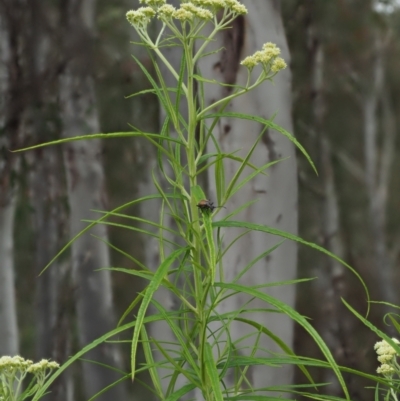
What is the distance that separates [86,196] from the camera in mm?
1834

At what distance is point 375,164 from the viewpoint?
5.59 ft

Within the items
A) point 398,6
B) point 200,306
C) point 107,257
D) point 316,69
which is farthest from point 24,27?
point 200,306

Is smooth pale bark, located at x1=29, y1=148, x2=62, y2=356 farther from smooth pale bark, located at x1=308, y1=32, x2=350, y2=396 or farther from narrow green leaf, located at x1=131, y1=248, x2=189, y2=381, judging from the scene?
narrow green leaf, located at x1=131, y1=248, x2=189, y2=381

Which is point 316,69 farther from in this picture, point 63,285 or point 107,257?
point 63,285

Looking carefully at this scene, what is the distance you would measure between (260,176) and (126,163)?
1.24 feet

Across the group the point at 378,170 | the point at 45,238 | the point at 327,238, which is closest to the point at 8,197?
the point at 45,238

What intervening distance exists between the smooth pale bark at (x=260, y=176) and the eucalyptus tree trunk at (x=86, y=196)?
1.11 ft

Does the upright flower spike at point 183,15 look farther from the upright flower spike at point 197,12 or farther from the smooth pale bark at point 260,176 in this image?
the smooth pale bark at point 260,176

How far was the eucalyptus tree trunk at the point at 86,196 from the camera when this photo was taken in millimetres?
1799

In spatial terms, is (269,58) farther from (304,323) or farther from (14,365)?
(14,365)

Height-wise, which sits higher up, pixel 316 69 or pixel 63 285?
pixel 316 69

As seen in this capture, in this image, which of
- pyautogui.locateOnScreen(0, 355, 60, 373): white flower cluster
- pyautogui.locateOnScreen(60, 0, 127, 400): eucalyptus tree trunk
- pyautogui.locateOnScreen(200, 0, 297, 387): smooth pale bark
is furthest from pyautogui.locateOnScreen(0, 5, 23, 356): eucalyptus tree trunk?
pyautogui.locateOnScreen(0, 355, 60, 373): white flower cluster

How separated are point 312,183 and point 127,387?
0.73 m

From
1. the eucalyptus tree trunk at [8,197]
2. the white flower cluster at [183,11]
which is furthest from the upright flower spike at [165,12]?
the eucalyptus tree trunk at [8,197]
